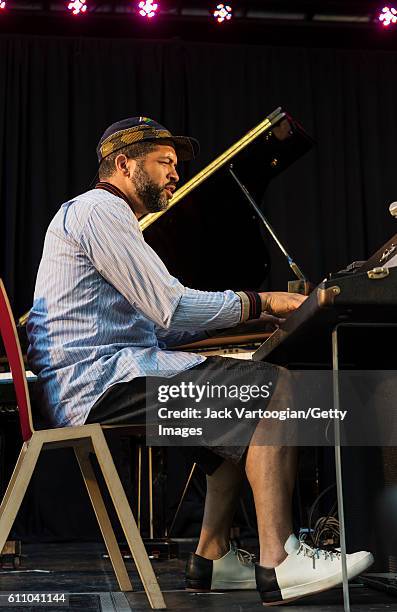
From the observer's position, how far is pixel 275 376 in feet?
6.54

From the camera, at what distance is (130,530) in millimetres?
1922

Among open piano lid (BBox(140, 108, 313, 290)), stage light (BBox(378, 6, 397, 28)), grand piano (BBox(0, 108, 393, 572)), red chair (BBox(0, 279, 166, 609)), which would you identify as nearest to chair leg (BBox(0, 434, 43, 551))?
red chair (BBox(0, 279, 166, 609))

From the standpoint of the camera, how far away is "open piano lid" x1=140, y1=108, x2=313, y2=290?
375cm

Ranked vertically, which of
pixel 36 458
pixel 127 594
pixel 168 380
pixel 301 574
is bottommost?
pixel 127 594

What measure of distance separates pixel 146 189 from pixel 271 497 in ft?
2.81

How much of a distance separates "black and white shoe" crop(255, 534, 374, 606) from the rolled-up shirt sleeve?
53 cm

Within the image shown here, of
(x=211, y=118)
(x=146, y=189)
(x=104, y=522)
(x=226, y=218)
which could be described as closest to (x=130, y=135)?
(x=146, y=189)

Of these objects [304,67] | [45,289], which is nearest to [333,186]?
[304,67]

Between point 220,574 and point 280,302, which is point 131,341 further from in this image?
point 220,574

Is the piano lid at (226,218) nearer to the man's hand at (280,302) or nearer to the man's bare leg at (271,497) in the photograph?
the man's hand at (280,302)

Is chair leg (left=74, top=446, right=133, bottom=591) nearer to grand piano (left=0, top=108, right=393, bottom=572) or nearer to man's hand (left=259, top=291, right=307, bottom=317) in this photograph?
man's hand (left=259, top=291, right=307, bottom=317)

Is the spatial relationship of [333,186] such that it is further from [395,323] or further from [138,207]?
[395,323]

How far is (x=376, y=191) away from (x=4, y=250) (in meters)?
2.31

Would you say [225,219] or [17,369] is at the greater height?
[225,219]
